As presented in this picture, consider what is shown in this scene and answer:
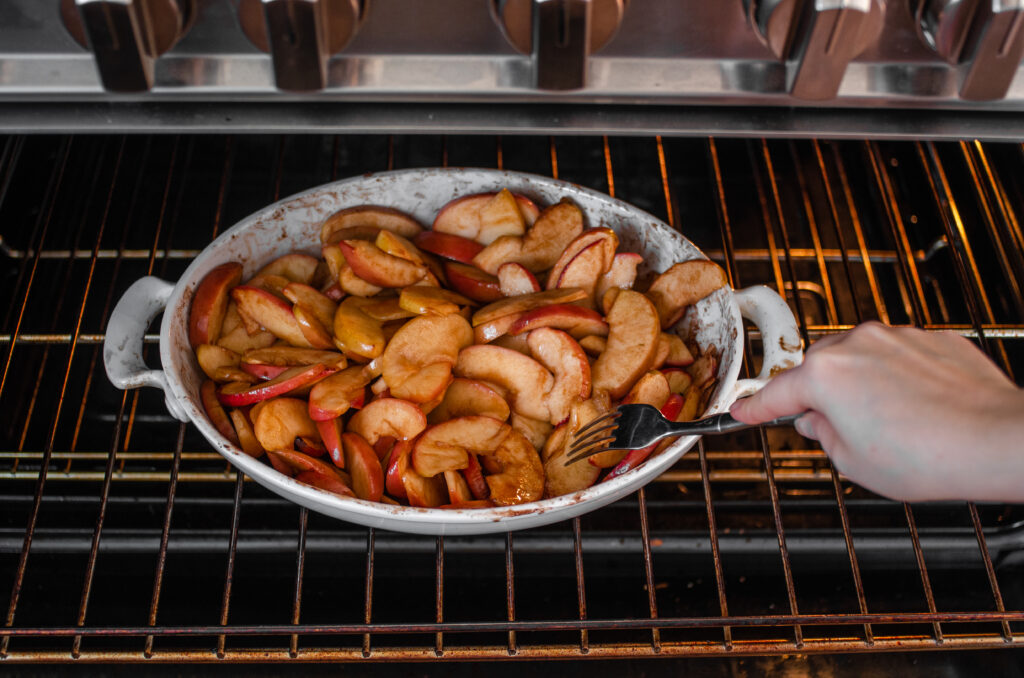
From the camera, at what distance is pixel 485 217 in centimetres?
105

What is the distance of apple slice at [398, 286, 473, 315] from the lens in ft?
3.11

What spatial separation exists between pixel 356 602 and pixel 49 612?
0.41m

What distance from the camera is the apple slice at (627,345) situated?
0.92m

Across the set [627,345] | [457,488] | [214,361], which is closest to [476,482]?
[457,488]

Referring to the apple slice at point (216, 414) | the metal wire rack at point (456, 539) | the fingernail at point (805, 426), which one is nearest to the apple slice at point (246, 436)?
the apple slice at point (216, 414)

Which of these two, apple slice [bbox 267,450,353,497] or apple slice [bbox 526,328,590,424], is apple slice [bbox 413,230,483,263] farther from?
apple slice [bbox 267,450,353,497]

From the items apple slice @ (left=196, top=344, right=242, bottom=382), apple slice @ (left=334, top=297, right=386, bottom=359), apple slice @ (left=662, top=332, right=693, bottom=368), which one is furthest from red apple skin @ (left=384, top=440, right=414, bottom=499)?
apple slice @ (left=662, top=332, right=693, bottom=368)

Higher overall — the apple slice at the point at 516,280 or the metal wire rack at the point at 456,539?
the apple slice at the point at 516,280

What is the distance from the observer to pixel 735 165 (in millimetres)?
1499

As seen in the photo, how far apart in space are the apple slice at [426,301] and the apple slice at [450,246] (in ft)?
0.27

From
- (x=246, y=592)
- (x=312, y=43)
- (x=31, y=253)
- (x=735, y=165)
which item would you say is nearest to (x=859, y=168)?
(x=735, y=165)

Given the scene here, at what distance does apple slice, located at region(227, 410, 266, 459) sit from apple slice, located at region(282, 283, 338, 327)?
0.15 metres

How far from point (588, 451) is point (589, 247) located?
27cm

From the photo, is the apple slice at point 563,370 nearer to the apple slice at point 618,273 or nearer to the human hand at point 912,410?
the apple slice at point 618,273
